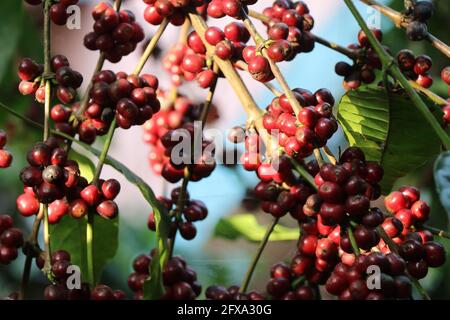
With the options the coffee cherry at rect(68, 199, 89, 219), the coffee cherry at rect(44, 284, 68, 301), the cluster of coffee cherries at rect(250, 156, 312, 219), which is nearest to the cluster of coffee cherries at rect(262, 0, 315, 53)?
the cluster of coffee cherries at rect(250, 156, 312, 219)

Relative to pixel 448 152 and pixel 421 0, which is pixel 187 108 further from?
pixel 448 152

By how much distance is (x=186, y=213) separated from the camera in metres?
1.56

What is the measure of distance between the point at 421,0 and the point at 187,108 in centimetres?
66

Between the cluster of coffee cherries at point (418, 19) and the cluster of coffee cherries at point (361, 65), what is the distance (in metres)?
0.11

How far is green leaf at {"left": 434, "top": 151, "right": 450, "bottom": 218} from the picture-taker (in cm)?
99

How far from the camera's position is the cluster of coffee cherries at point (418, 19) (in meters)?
1.40

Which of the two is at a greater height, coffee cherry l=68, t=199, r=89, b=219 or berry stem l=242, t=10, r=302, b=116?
berry stem l=242, t=10, r=302, b=116

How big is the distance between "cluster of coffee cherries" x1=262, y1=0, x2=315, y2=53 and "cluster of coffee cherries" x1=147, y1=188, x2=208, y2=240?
0.37 m

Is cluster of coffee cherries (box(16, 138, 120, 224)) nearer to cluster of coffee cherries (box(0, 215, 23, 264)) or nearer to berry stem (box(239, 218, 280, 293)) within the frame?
cluster of coffee cherries (box(0, 215, 23, 264))

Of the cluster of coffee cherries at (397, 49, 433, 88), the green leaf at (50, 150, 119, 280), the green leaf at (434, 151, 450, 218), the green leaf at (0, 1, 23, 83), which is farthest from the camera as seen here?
the green leaf at (0, 1, 23, 83)

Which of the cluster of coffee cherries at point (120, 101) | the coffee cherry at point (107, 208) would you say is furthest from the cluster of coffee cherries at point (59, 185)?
the cluster of coffee cherries at point (120, 101)

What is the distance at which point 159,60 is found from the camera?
2070 millimetres

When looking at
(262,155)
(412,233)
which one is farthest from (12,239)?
(412,233)

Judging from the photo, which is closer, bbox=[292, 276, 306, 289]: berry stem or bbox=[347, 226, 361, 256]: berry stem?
bbox=[347, 226, 361, 256]: berry stem
